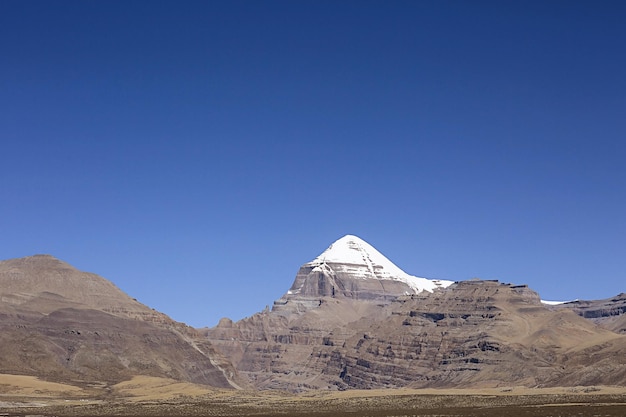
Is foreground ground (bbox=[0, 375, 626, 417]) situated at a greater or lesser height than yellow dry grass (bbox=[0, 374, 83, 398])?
lesser

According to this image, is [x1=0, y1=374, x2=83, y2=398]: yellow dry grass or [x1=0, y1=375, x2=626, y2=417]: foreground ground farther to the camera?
[x1=0, y1=374, x2=83, y2=398]: yellow dry grass

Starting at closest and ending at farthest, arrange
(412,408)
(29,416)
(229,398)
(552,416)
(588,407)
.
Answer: (552,416) → (588,407) → (29,416) → (412,408) → (229,398)

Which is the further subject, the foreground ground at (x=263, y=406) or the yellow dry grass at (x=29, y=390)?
the yellow dry grass at (x=29, y=390)

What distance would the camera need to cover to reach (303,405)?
158375 mm

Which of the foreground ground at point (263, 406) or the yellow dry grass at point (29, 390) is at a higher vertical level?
the yellow dry grass at point (29, 390)

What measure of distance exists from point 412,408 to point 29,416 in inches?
2162

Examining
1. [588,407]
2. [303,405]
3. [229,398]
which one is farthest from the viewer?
[229,398]

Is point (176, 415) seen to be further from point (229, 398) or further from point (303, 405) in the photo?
point (229, 398)

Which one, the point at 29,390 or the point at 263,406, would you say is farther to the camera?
the point at 29,390

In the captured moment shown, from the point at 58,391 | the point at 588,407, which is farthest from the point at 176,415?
the point at 58,391

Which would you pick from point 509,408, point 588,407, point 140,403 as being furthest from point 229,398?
point 588,407

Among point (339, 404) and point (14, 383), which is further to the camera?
point (14, 383)

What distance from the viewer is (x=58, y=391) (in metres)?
197

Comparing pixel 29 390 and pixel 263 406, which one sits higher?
pixel 29 390
